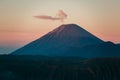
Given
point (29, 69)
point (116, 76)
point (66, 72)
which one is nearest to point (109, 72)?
point (116, 76)

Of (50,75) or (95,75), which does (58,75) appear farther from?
(95,75)

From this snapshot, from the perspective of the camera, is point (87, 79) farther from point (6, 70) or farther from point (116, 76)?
point (6, 70)

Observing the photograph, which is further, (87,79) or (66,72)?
(66,72)

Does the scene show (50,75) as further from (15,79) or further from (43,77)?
(15,79)

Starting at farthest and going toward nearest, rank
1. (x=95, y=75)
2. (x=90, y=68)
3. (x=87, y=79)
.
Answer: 1. (x=90, y=68)
2. (x=95, y=75)
3. (x=87, y=79)

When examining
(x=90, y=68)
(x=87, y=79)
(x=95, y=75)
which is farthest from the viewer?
(x=90, y=68)

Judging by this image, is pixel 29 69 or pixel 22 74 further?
pixel 29 69

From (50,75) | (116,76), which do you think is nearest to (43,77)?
(50,75)
